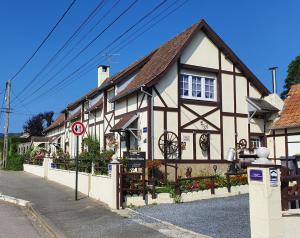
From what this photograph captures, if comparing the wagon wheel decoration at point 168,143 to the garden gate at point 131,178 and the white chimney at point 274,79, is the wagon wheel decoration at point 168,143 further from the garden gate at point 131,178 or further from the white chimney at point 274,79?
the white chimney at point 274,79

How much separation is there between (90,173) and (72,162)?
4.19 m

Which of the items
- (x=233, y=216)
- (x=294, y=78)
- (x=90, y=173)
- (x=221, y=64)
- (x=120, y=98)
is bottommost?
(x=233, y=216)

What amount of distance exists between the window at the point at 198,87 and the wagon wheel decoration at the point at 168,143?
203 centimetres

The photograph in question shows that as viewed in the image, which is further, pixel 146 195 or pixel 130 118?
pixel 130 118

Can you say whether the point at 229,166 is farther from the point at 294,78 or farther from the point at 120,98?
the point at 294,78

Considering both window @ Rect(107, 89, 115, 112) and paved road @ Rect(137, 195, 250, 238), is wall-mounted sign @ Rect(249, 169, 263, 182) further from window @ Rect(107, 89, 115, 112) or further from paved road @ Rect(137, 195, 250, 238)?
window @ Rect(107, 89, 115, 112)

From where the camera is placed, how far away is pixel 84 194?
16.0 m

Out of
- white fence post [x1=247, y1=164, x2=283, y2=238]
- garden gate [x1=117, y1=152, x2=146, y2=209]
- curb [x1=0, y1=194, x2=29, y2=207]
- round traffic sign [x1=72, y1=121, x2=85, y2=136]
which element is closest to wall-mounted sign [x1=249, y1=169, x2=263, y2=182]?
white fence post [x1=247, y1=164, x2=283, y2=238]

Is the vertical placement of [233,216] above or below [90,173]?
below

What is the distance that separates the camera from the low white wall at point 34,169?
25094 mm

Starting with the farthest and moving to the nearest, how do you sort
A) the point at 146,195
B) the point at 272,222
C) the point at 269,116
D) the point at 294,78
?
the point at 294,78
the point at 269,116
the point at 146,195
the point at 272,222

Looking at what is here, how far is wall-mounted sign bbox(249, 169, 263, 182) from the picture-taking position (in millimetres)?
6446

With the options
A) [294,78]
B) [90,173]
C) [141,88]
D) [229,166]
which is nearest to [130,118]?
[141,88]

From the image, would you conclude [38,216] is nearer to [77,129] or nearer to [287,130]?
[77,129]
